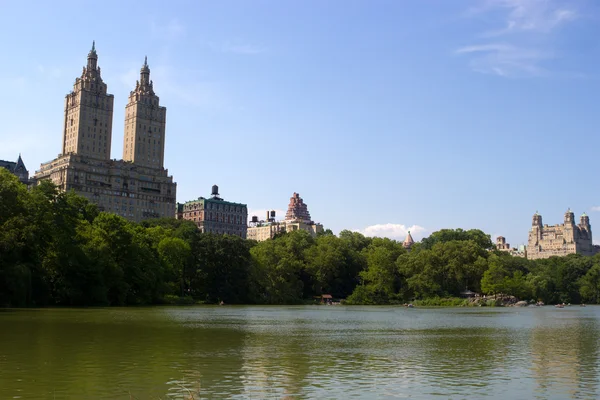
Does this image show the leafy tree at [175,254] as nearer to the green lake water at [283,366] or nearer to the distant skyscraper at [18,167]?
the green lake water at [283,366]

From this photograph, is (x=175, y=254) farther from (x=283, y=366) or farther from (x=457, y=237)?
(x=457, y=237)

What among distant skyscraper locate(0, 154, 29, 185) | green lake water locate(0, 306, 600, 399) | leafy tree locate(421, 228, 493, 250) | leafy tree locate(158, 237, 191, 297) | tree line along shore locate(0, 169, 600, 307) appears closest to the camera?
green lake water locate(0, 306, 600, 399)

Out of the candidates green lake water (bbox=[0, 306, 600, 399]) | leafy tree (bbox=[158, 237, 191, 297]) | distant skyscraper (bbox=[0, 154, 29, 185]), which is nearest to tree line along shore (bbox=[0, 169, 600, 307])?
leafy tree (bbox=[158, 237, 191, 297])

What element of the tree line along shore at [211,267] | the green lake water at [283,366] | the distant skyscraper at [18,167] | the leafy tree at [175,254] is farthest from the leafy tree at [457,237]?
the green lake water at [283,366]

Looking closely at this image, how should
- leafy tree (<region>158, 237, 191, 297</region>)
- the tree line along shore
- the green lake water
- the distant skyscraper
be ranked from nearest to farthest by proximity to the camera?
the green lake water, the tree line along shore, leafy tree (<region>158, 237, 191, 297</region>), the distant skyscraper

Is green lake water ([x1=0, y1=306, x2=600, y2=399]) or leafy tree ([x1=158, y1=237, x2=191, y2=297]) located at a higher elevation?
leafy tree ([x1=158, y1=237, x2=191, y2=297])

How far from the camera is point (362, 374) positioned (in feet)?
64.2

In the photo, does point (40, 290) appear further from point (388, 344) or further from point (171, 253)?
point (388, 344)

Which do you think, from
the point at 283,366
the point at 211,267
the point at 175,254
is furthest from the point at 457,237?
the point at 283,366

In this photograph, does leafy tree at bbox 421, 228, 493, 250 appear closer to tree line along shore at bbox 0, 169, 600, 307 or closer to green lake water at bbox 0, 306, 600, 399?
tree line along shore at bbox 0, 169, 600, 307

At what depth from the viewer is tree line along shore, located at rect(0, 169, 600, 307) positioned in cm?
6331

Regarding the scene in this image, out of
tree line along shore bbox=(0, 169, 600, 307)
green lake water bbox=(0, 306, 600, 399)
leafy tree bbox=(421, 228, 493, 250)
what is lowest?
green lake water bbox=(0, 306, 600, 399)

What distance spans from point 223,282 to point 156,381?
8697cm

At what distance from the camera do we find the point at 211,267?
103062 mm
